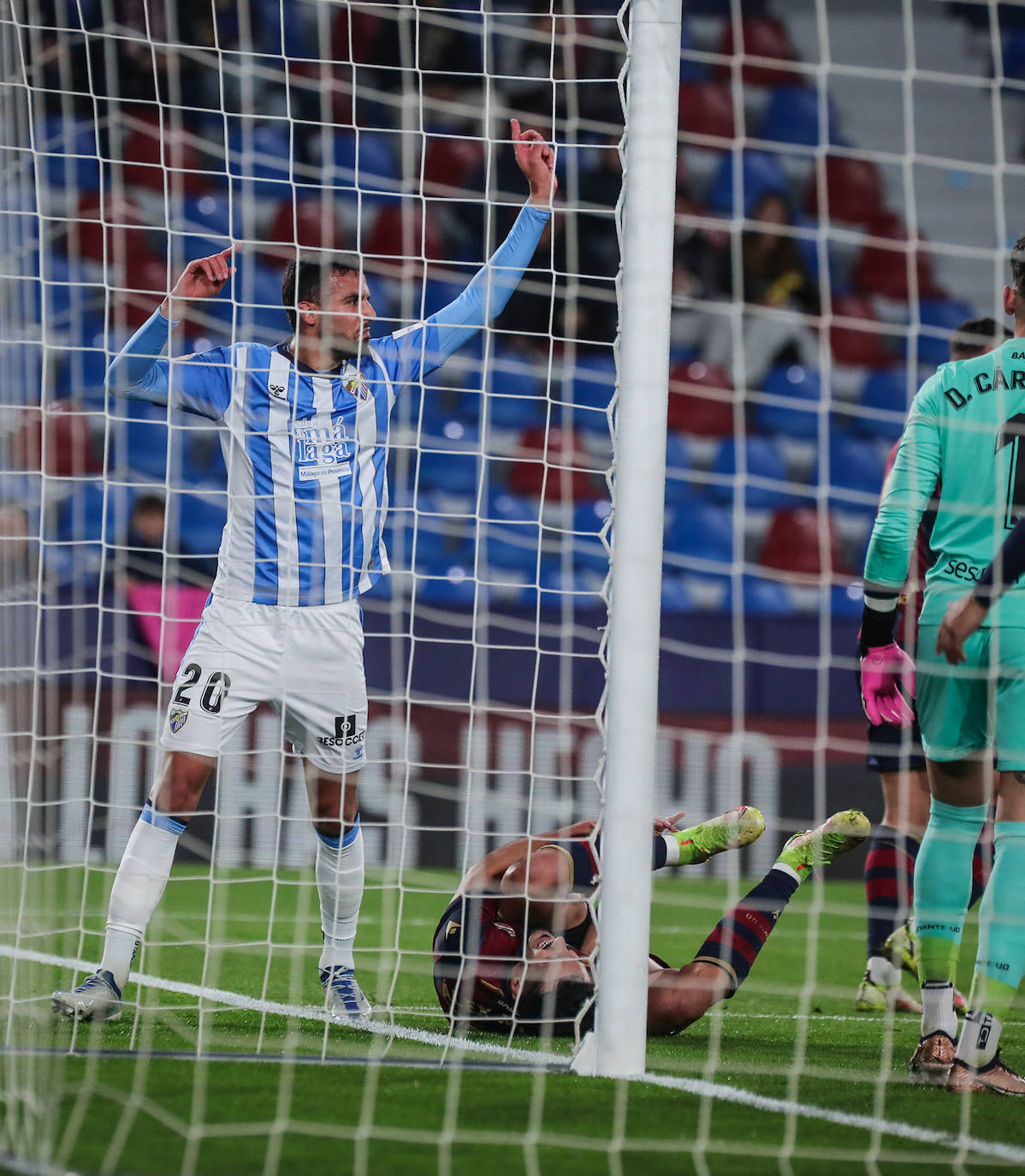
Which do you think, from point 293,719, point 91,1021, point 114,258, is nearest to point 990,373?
point 293,719

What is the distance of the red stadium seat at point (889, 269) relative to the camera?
10281 mm

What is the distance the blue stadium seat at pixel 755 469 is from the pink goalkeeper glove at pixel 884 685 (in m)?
5.89

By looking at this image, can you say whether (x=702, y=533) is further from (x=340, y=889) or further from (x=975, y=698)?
(x=975, y=698)

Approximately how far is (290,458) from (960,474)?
5.15 ft

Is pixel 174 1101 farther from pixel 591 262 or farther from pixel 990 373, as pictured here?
pixel 591 262

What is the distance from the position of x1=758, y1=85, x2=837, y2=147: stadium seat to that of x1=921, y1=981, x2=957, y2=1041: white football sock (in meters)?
8.42

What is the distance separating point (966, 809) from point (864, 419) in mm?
6892

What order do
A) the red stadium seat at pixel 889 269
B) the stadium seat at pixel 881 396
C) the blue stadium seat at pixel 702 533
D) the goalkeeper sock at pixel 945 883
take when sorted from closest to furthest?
the goalkeeper sock at pixel 945 883 → the blue stadium seat at pixel 702 533 → the stadium seat at pixel 881 396 → the red stadium seat at pixel 889 269

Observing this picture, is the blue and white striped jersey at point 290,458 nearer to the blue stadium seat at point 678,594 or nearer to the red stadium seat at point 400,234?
the blue stadium seat at point 678,594

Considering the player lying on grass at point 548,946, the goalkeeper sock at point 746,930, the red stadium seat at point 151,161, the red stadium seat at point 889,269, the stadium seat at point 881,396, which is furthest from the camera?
the red stadium seat at point 889,269

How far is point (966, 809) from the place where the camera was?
3303 mm

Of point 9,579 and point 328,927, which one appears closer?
point 9,579

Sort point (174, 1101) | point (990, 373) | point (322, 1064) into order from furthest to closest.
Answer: point (990, 373), point (322, 1064), point (174, 1101)

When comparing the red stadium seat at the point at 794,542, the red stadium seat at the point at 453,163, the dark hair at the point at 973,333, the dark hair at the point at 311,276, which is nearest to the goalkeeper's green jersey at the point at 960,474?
the dark hair at the point at 973,333
